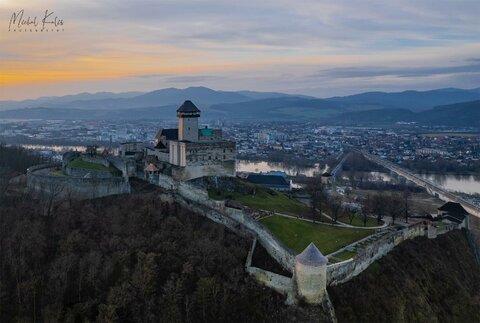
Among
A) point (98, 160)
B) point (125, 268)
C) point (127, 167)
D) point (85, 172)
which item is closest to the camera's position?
point (125, 268)

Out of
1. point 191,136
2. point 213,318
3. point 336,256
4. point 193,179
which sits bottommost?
point 213,318

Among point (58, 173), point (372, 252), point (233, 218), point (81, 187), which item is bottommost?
point (372, 252)

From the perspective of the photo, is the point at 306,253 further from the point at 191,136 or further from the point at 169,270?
the point at 191,136

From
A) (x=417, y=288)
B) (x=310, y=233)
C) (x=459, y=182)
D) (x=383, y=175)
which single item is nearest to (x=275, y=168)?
(x=383, y=175)

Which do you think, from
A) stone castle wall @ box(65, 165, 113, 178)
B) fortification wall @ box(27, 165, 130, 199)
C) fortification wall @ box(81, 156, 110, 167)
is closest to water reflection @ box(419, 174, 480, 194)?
fortification wall @ box(81, 156, 110, 167)

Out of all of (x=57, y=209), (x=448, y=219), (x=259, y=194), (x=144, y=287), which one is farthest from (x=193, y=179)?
(x=448, y=219)

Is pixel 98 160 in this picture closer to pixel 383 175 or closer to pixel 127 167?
pixel 127 167

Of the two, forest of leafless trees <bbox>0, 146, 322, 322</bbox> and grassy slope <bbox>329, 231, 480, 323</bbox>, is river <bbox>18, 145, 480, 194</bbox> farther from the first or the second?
forest of leafless trees <bbox>0, 146, 322, 322</bbox>
